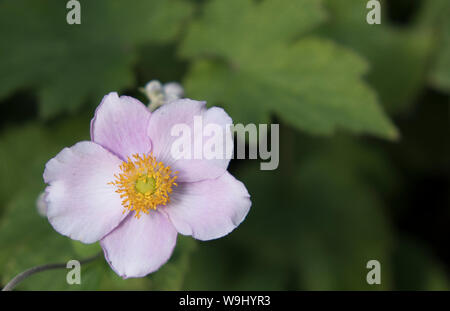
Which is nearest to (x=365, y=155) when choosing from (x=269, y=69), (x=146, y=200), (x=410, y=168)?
(x=410, y=168)

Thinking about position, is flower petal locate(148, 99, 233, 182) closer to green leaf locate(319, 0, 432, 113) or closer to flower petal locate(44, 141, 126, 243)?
flower petal locate(44, 141, 126, 243)

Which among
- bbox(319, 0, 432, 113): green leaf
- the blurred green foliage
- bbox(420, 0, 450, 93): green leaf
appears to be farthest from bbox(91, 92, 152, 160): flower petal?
bbox(420, 0, 450, 93): green leaf

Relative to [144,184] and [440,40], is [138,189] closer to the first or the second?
[144,184]

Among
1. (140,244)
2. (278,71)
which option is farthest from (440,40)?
(140,244)

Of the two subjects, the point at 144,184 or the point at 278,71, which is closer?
the point at 144,184
